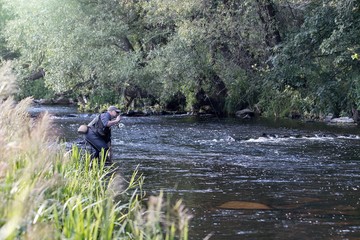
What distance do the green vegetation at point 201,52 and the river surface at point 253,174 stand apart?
2.52 meters

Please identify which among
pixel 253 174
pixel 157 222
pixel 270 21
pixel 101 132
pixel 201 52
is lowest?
pixel 253 174

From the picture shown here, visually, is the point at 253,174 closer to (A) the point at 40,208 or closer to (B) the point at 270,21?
(A) the point at 40,208

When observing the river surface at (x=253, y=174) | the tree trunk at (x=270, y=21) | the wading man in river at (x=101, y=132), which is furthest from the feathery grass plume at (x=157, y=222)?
the tree trunk at (x=270, y=21)

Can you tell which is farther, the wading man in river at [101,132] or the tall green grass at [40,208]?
the wading man in river at [101,132]

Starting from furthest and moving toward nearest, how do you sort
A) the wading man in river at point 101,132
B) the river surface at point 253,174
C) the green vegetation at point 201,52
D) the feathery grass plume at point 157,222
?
the green vegetation at point 201,52, the wading man in river at point 101,132, the river surface at point 253,174, the feathery grass plume at point 157,222

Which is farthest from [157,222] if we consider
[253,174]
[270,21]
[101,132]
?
[270,21]

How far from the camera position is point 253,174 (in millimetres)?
13750

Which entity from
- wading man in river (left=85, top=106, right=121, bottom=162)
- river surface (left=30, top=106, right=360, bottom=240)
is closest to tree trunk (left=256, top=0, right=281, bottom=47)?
river surface (left=30, top=106, right=360, bottom=240)

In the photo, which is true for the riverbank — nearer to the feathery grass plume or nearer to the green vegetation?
the feathery grass plume

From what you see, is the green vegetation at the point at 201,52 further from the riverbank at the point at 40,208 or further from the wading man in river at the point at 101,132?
the riverbank at the point at 40,208

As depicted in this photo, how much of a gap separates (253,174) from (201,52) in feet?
58.7

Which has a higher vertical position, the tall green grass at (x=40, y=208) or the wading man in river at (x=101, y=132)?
the tall green grass at (x=40, y=208)

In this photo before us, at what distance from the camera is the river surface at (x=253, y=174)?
9.10 meters

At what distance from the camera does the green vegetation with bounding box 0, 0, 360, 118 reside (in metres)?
24.9
